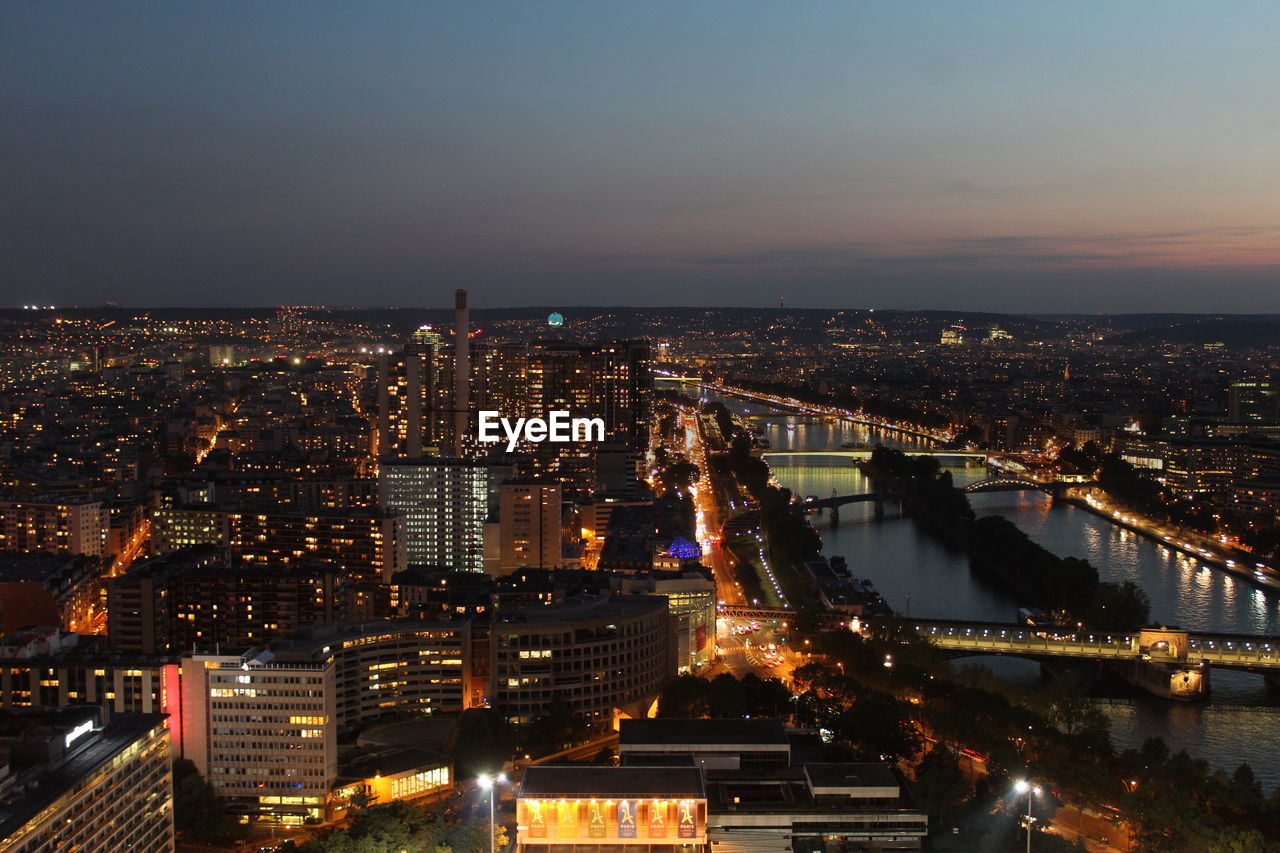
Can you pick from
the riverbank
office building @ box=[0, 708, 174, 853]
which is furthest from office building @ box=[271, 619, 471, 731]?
the riverbank

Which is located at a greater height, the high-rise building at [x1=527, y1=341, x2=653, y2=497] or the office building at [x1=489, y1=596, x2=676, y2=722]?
the high-rise building at [x1=527, y1=341, x2=653, y2=497]

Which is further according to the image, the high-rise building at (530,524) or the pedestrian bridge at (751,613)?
the high-rise building at (530,524)

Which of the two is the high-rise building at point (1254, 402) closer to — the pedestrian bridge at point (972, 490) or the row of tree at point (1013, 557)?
the pedestrian bridge at point (972, 490)

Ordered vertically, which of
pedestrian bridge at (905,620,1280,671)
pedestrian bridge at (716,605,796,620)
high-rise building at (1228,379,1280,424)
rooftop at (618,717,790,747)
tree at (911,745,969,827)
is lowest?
pedestrian bridge at (905,620,1280,671)

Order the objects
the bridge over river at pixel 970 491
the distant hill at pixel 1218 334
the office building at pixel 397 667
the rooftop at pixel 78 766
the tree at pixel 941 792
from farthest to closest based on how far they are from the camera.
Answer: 1. the distant hill at pixel 1218 334
2. the bridge over river at pixel 970 491
3. the office building at pixel 397 667
4. the tree at pixel 941 792
5. the rooftop at pixel 78 766

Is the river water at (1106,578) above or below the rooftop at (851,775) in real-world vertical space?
below

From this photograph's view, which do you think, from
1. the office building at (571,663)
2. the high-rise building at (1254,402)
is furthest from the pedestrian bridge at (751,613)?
the high-rise building at (1254,402)

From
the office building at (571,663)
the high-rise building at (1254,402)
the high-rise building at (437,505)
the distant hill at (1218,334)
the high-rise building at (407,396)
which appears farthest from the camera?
the distant hill at (1218,334)

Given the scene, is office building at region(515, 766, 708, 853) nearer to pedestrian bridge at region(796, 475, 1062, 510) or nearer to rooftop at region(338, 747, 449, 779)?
rooftop at region(338, 747, 449, 779)
